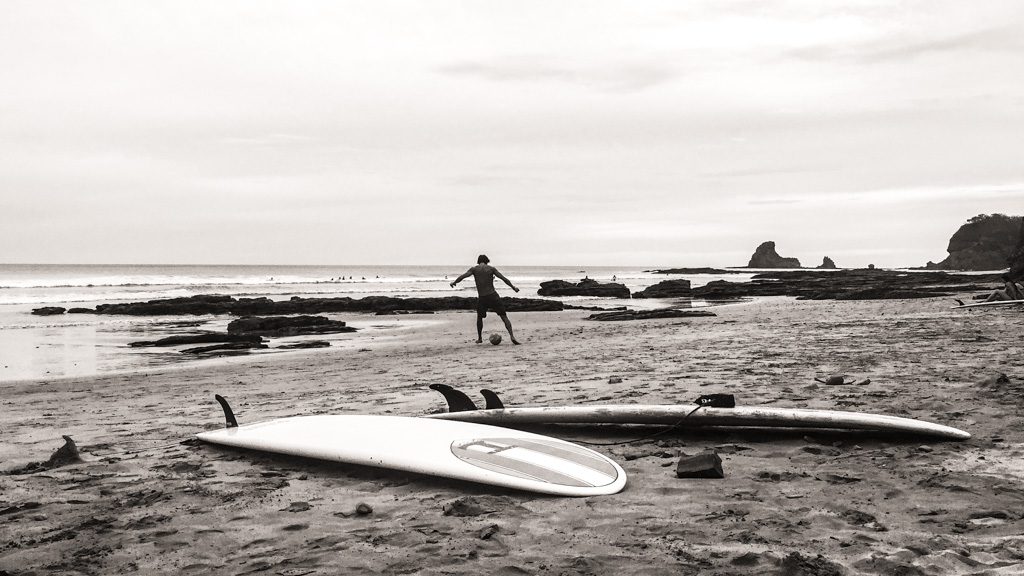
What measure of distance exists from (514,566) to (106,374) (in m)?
9.47

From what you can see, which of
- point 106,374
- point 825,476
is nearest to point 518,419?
point 825,476

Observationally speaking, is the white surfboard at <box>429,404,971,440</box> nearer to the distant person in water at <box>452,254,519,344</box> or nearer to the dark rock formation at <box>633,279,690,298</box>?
the distant person in water at <box>452,254,519,344</box>

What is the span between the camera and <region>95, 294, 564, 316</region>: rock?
25078 millimetres

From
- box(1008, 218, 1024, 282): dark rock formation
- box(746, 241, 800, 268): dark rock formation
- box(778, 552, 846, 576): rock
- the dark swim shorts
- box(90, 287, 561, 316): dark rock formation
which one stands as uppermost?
box(746, 241, 800, 268): dark rock formation

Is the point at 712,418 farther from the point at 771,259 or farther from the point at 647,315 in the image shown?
the point at 771,259

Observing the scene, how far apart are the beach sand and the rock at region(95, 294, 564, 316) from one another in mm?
17768

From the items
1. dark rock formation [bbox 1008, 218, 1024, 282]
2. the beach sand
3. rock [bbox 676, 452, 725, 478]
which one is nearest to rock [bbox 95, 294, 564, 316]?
dark rock formation [bbox 1008, 218, 1024, 282]

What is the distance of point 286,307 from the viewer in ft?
84.5

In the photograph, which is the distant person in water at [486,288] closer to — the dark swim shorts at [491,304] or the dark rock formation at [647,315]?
the dark swim shorts at [491,304]

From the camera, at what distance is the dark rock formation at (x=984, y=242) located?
78.4 meters

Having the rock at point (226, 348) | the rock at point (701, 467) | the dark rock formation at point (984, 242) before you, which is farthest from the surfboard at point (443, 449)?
the dark rock formation at point (984, 242)

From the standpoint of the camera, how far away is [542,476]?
396 centimetres

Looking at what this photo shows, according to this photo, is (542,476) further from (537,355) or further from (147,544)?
(537,355)

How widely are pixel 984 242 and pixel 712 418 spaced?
9045 centimetres
